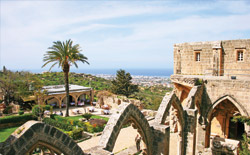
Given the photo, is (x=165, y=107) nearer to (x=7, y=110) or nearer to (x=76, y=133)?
(x=76, y=133)

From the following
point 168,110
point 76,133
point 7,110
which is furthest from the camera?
point 7,110

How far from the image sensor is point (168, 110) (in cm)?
837

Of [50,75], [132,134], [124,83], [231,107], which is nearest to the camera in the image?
[231,107]

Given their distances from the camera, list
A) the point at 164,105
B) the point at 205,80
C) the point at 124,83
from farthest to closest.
A: the point at 124,83 → the point at 205,80 → the point at 164,105

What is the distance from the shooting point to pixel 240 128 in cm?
1741

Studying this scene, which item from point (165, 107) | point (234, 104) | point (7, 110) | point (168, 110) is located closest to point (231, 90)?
point (234, 104)

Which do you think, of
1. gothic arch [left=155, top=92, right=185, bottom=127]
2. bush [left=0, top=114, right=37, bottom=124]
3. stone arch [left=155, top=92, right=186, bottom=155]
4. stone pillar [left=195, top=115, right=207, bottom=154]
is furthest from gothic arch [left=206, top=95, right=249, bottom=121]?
bush [left=0, top=114, right=37, bottom=124]

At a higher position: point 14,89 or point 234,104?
point 234,104

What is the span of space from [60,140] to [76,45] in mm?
21811

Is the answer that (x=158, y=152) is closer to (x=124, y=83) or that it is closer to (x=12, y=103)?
(x=12, y=103)

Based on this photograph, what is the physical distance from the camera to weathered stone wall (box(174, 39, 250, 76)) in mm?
15039

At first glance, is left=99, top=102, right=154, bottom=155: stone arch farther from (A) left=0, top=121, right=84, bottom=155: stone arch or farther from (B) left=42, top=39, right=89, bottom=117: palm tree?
(B) left=42, top=39, right=89, bottom=117: palm tree

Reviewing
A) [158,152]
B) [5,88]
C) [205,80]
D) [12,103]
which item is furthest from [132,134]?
[5,88]

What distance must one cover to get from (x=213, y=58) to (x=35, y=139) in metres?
15.2
